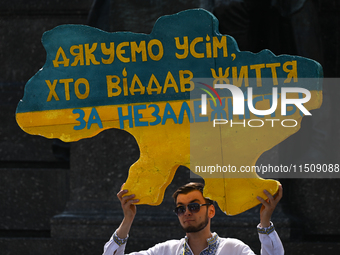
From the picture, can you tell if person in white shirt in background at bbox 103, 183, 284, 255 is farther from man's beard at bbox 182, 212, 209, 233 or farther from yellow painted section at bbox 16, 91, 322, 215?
yellow painted section at bbox 16, 91, 322, 215

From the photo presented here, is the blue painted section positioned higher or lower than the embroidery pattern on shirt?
higher

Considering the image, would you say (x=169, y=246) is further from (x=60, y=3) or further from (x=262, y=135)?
(x=60, y=3)

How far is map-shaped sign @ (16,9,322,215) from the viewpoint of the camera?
10.7 feet

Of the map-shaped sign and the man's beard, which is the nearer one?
the map-shaped sign

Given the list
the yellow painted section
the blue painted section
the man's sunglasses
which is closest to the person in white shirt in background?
the man's sunglasses

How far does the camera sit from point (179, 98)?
339 centimetres

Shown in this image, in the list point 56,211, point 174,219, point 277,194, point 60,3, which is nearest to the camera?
point 277,194

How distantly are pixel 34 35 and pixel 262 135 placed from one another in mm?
4066

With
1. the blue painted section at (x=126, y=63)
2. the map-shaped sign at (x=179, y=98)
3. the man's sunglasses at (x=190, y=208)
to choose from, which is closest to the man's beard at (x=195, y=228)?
the man's sunglasses at (x=190, y=208)

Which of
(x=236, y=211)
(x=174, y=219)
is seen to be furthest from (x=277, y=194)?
(x=174, y=219)

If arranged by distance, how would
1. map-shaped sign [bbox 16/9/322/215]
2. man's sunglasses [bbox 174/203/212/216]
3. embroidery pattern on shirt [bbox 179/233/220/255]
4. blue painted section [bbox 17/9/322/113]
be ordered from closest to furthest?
1. map-shaped sign [bbox 16/9/322/215]
2. blue painted section [bbox 17/9/322/113]
3. man's sunglasses [bbox 174/203/212/216]
4. embroidery pattern on shirt [bbox 179/233/220/255]

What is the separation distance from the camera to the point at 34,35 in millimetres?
6539

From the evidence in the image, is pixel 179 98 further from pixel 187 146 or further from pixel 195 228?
pixel 195 228

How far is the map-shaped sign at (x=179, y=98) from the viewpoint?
3.26 m
